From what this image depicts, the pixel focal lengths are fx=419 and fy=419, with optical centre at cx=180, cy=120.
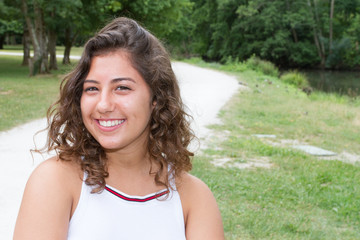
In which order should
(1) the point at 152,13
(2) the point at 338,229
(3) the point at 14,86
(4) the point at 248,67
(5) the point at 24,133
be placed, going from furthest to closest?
(4) the point at 248,67
(1) the point at 152,13
(3) the point at 14,86
(5) the point at 24,133
(2) the point at 338,229

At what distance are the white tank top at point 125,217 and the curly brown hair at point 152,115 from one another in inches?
2.6

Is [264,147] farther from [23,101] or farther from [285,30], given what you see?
[285,30]

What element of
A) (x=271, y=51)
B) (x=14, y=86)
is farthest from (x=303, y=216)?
(x=271, y=51)

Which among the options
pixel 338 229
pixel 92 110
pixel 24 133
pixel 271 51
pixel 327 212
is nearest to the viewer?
pixel 92 110

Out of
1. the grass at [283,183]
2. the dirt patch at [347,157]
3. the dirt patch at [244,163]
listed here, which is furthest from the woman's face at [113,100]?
the dirt patch at [347,157]

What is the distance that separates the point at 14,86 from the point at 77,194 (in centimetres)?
1392

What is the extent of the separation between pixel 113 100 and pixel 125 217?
496mm

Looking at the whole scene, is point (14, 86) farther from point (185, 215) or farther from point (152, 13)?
point (185, 215)

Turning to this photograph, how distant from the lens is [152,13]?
65.2ft

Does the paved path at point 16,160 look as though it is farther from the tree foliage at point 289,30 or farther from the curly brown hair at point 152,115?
the tree foliage at point 289,30

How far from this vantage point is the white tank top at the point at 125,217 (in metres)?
1.67

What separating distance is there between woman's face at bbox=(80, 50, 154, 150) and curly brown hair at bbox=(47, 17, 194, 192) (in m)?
0.05

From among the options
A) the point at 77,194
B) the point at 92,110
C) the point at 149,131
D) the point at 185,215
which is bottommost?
the point at 185,215

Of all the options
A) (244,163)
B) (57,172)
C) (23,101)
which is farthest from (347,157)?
(23,101)
